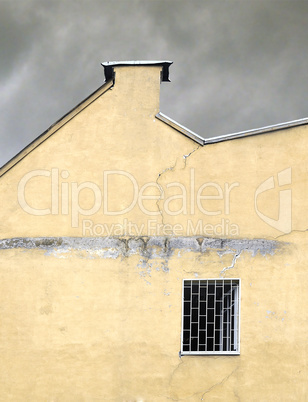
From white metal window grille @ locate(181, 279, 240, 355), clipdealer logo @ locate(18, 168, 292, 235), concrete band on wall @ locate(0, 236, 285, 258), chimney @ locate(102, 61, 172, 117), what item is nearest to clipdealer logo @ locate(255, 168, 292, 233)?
clipdealer logo @ locate(18, 168, 292, 235)

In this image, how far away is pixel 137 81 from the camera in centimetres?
1156

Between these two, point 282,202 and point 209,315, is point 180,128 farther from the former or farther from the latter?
point 209,315

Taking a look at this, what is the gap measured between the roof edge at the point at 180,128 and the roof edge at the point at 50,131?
1.45 meters

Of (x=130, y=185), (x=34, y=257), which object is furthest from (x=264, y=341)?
(x=34, y=257)

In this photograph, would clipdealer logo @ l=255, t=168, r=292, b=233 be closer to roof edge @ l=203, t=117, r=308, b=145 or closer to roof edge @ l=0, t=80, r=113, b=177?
roof edge @ l=203, t=117, r=308, b=145

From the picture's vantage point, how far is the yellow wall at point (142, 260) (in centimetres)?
1038

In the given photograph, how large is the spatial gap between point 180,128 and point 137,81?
1445mm

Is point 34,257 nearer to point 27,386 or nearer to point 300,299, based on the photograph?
point 27,386

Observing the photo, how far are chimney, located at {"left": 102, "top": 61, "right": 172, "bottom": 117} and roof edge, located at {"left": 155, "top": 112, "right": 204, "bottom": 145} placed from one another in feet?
1.11

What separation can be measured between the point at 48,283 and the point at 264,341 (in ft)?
14.7

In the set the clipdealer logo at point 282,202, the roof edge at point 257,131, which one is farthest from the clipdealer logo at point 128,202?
the roof edge at point 257,131

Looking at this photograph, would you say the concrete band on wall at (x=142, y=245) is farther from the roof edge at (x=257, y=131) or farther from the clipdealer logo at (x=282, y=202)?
the roof edge at (x=257, y=131)

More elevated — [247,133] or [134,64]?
[134,64]

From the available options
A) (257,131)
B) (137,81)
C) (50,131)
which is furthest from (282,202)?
(50,131)
